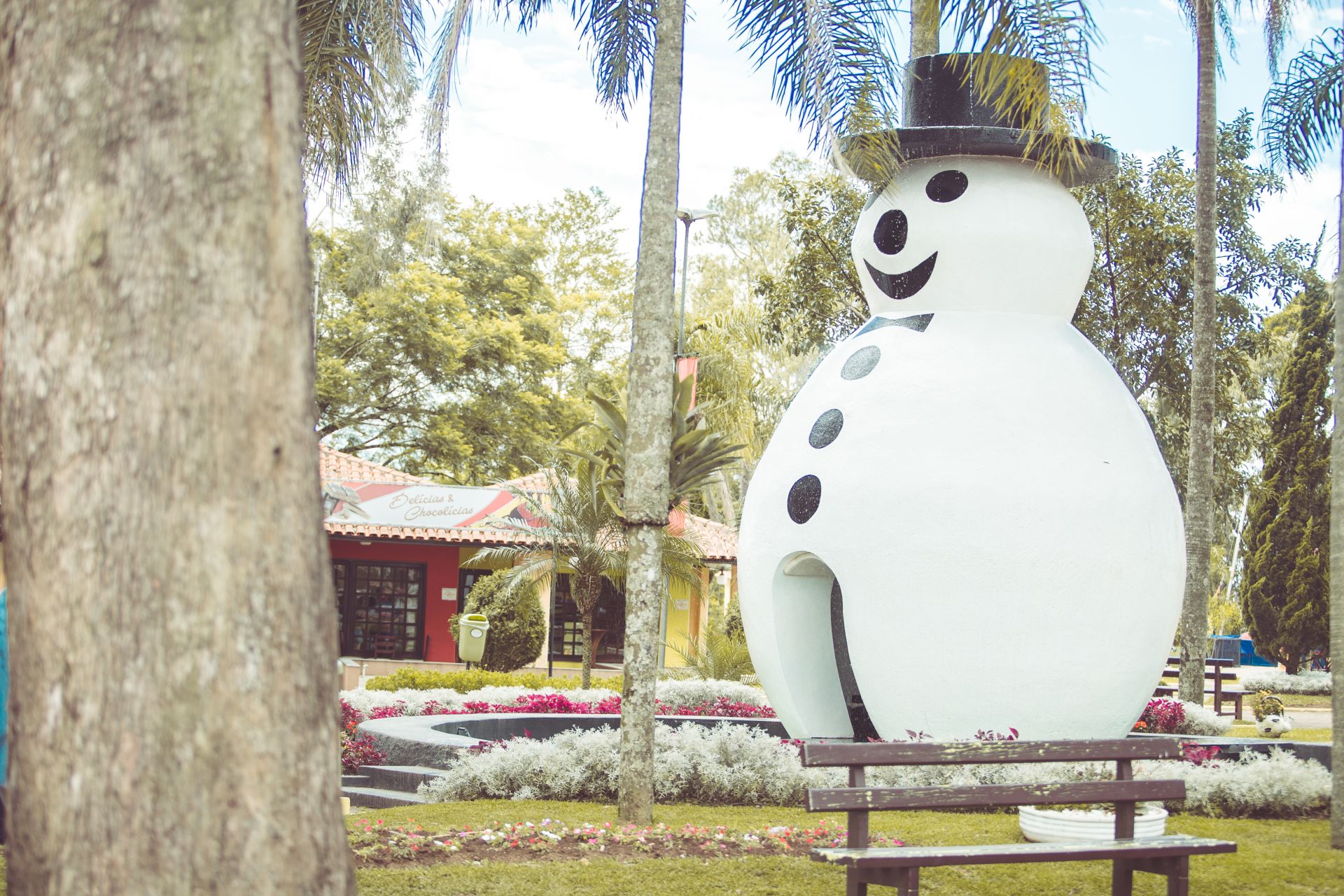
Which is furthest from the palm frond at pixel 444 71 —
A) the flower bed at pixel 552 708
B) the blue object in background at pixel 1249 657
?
the blue object in background at pixel 1249 657

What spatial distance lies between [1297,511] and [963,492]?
19996 mm

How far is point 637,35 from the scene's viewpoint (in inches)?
403

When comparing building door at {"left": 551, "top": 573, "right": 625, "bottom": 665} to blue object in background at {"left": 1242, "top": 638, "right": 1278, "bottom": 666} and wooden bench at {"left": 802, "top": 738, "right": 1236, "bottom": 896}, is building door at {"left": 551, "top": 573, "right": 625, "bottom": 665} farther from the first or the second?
wooden bench at {"left": 802, "top": 738, "right": 1236, "bottom": 896}

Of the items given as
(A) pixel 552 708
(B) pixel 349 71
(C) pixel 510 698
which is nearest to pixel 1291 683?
(C) pixel 510 698

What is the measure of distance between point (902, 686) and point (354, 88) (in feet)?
19.0

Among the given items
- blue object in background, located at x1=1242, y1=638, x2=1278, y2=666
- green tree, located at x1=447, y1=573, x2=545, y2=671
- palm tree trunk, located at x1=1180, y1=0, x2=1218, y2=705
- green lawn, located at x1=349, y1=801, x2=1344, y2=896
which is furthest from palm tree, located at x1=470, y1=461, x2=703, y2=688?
blue object in background, located at x1=1242, y1=638, x2=1278, y2=666

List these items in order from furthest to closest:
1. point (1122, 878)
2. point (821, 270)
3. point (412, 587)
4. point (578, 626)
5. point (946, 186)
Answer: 1. point (578, 626)
2. point (412, 587)
3. point (821, 270)
4. point (946, 186)
5. point (1122, 878)

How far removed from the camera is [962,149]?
30.7ft

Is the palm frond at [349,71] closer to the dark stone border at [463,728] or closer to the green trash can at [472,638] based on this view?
the dark stone border at [463,728]

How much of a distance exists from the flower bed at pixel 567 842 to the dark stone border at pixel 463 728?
265 cm

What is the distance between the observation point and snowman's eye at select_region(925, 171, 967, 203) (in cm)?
944

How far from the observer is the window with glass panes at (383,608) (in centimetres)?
2666

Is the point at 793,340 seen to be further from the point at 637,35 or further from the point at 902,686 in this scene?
the point at 902,686

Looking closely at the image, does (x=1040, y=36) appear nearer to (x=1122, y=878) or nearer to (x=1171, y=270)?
(x=1122, y=878)
